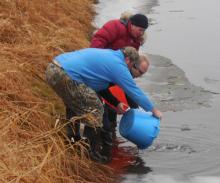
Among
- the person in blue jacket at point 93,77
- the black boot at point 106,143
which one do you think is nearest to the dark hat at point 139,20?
the person in blue jacket at point 93,77

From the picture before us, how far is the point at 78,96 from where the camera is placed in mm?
6805

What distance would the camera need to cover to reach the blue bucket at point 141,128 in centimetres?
709

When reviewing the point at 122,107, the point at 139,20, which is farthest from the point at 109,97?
the point at 139,20

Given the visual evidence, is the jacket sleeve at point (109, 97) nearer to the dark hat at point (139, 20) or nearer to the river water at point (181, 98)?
the river water at point (181, 98)

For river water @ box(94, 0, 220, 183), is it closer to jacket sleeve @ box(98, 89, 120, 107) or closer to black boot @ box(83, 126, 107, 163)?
black boot @ box(83, 126, 107, 163)

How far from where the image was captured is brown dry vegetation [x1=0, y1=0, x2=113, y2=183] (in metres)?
5.58

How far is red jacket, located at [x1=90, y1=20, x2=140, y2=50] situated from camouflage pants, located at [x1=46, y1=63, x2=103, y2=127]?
144 centimetres

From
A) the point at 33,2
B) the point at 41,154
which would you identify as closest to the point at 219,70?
the point at 33,2

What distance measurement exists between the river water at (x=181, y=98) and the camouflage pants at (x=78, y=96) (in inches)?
28.9

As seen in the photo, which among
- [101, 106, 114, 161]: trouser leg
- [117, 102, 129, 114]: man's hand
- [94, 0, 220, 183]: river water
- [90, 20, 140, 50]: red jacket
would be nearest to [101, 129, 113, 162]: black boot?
[101, 106, 114, 161]: trouser leg

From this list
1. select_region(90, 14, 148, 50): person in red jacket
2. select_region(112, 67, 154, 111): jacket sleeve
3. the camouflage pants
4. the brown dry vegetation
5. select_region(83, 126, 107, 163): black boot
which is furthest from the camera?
select_region(90, 14, 148, 50): person in red jacket

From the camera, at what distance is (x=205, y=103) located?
9719 millimetres

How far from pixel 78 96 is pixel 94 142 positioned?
682 mm

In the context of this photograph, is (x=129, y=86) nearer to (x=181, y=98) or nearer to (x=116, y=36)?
(x=116, y=36)
